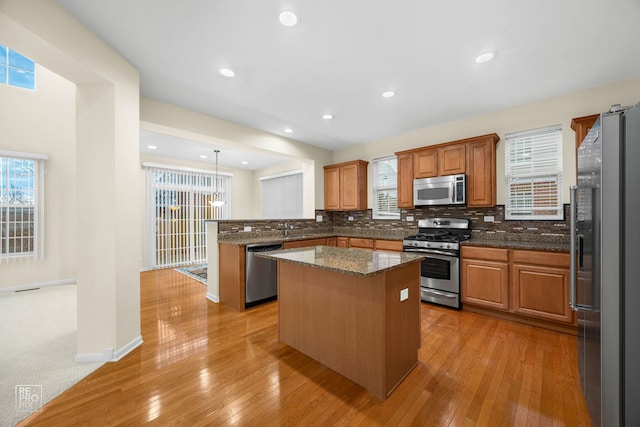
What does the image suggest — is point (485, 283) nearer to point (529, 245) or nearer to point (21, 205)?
point (529, 245)

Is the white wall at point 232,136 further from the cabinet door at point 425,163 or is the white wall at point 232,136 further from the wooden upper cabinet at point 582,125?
the wooden upper cabinet at point 582,125

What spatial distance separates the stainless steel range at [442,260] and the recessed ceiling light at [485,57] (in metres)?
2.12

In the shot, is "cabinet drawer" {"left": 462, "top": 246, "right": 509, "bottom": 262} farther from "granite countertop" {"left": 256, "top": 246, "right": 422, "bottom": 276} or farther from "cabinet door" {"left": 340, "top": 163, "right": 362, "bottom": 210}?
"cabinet door" {"left": 340, "top": 163, "right": 362, "bottom": 210}

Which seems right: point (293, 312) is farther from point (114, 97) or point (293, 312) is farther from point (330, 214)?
point (330, 214)

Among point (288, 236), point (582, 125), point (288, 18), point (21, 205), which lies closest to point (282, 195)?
point (288, 236)

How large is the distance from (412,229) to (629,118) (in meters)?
3.49

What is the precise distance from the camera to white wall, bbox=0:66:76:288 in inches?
169

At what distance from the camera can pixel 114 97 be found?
226cm

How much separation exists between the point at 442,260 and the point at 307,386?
8.20ft

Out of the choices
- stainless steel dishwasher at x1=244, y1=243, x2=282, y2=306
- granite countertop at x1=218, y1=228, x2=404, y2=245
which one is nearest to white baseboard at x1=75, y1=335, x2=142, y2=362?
stainless steel dishwasher at x1=244, y1=243, x2=282, y2=306

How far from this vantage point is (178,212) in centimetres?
660

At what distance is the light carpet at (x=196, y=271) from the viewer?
17.1 ft

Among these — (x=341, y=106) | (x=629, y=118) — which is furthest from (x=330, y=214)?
(x=629, y=118)

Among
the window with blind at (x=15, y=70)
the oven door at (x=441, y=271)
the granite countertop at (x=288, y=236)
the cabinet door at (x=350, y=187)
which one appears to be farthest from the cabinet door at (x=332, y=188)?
the window with blind at (x=15, y=70)
